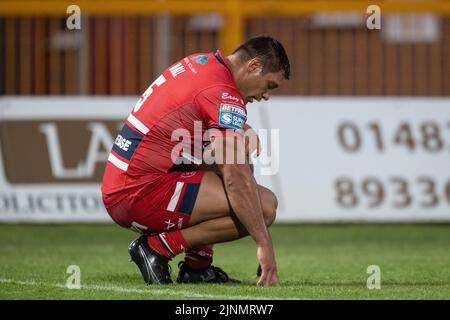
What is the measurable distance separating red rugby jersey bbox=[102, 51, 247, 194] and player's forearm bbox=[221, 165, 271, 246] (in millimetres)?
323

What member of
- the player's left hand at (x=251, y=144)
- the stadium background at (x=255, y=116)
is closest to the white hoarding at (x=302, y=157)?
the stadium background at (x=255, y=116)

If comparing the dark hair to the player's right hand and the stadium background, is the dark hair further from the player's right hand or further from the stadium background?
the stadium background

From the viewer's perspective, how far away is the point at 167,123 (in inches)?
269

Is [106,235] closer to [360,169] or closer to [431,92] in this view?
[360,169]

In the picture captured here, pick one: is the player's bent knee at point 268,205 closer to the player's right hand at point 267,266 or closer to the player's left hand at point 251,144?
the player's left hand at point 251,144

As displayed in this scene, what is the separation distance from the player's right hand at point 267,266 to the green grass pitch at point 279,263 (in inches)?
3.1

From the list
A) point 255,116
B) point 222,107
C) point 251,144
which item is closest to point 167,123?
point 222,107

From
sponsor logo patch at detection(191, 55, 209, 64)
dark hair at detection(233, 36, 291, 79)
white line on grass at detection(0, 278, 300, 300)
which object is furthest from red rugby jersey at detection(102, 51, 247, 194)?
white line on grass at detection(0, 278, 300, 300)

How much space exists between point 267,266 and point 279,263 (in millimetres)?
2018

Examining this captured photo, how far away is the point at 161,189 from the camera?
6.86 meters

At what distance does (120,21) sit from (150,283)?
9.55 metres

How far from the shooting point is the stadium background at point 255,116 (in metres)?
7.80

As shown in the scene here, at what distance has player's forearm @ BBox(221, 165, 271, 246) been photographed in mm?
6633
